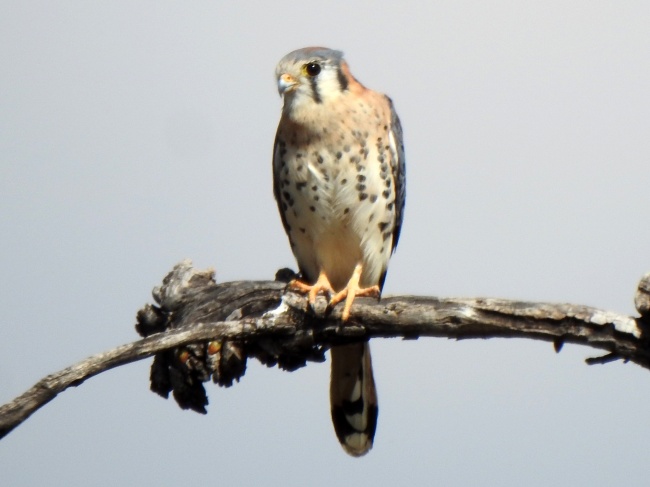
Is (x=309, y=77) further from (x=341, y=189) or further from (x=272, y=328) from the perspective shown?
(x=272, y=328)

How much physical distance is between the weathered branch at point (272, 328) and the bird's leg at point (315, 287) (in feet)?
0.34

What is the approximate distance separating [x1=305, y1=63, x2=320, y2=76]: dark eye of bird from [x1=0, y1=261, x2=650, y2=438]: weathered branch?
996 mm

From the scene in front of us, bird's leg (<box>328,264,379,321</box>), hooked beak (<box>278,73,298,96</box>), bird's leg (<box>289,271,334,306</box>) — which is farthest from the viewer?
hooked beak (<box>278,73,298,96</box>)

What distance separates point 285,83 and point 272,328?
4.05 feet

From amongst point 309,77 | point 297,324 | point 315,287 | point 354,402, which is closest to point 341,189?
point 315,287

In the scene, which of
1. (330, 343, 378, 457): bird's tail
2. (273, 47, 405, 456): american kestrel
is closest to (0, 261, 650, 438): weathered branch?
(273, 47, 405, 456): american kestrel

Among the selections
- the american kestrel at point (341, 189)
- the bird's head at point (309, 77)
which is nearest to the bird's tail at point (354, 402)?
the american kestrel at point (341, 189)

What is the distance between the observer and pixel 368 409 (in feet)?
16.4

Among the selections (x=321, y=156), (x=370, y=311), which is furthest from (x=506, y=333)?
(x=321, y=156)

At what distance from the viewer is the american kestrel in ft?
15.0

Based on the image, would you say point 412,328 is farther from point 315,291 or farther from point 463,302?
point 315,291

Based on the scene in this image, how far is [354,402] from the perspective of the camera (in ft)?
16.4

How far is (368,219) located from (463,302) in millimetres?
1101

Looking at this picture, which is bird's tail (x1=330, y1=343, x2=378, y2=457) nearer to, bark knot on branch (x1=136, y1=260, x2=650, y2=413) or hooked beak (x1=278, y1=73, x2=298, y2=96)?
bark knot on branch (x1=136, y1=260, x2=650, y2=413)
